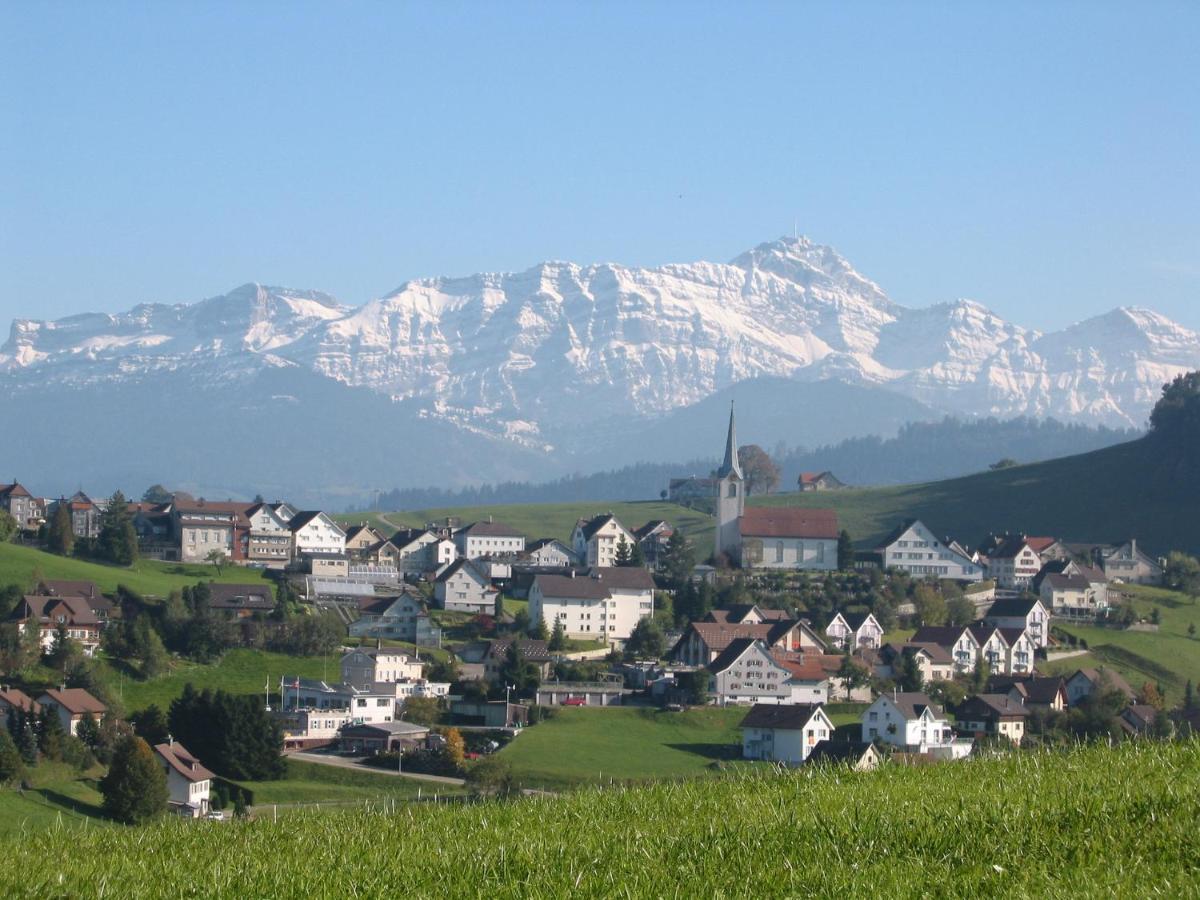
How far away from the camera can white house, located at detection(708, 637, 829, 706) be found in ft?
214

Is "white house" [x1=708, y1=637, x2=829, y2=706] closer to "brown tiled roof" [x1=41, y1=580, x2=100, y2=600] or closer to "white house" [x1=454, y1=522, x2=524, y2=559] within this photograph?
"brown tiled roof" [x1=41, y1=580, x2=100, y2=600]

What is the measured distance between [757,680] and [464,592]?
799 inches

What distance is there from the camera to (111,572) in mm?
76125

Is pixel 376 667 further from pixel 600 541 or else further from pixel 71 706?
pixel 600 541

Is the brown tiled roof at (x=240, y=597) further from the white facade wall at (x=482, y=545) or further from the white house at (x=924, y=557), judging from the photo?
the white house at (x=924, y=557)

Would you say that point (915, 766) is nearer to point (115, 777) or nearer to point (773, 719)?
point (115, 777)

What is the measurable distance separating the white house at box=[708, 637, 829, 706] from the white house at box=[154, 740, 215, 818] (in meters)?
23.2

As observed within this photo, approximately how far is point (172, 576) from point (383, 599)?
415 inches

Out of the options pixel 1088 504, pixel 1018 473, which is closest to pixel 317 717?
pixel 1088 504

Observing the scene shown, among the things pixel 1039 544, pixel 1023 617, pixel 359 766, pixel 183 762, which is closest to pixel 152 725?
→ pixel 183 762

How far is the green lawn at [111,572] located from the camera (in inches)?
2844

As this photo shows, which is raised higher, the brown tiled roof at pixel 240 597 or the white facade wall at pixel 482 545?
the white facade wall at pixel 482 545

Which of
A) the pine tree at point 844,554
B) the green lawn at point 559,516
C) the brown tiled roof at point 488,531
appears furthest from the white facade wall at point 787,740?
the green lawn at point 559,516

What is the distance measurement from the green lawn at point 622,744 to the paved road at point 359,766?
1983mm
